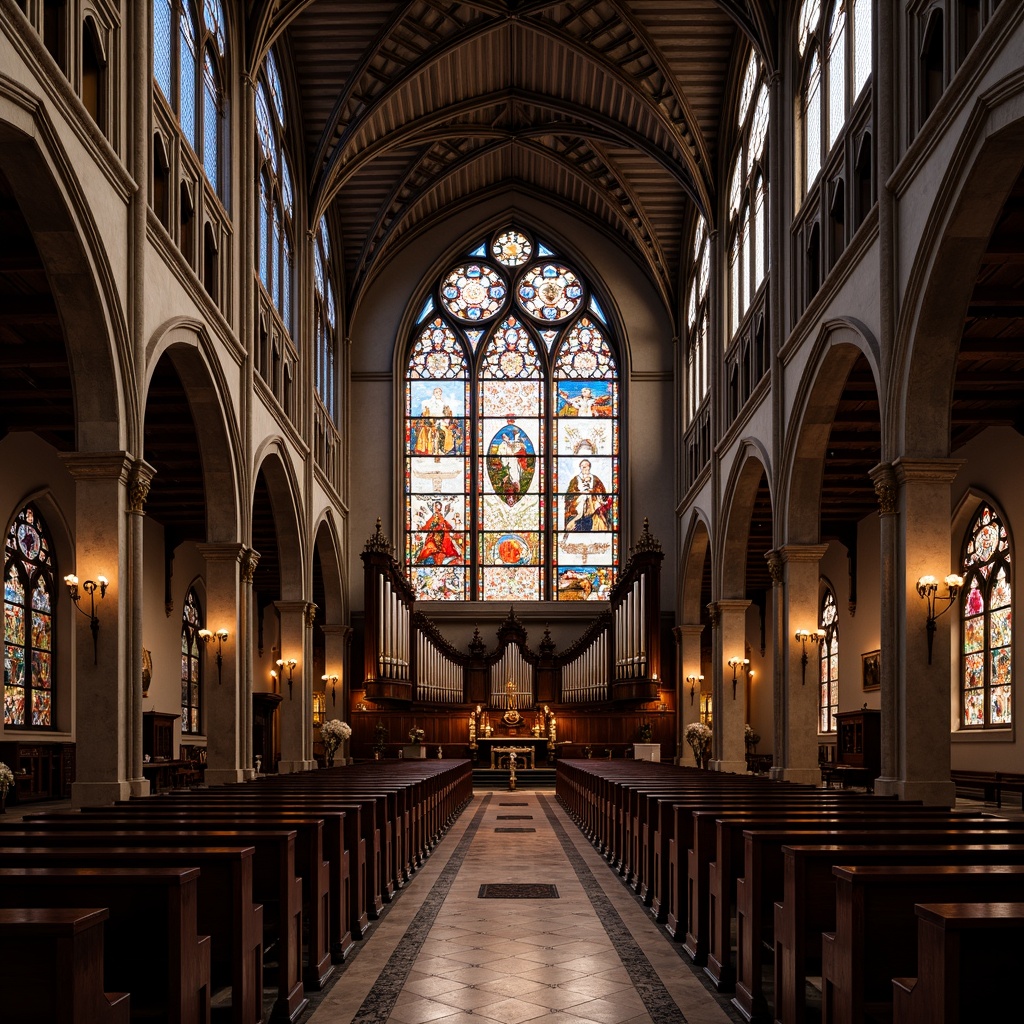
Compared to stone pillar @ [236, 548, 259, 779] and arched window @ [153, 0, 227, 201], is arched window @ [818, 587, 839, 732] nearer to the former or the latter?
stone pillar @ [236, 548, 259, 779]

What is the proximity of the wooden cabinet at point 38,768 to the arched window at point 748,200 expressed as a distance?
47.7 feet

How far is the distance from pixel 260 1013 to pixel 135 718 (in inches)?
290

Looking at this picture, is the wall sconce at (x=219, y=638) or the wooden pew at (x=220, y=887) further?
the wall sconce at (x=219, y=638)

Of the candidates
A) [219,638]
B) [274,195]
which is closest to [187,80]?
[274,195]

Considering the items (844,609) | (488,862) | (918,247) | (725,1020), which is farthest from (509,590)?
(725,1020)

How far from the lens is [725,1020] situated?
21.4ft

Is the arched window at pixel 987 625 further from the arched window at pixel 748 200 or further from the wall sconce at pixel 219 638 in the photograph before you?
the wall sconce at pixel 219 638

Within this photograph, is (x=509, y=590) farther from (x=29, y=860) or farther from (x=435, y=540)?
(x=29, y=860)

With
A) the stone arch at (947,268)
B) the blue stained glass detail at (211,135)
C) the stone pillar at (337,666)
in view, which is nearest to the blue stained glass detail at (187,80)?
the blue stained glass detail at (211,135)

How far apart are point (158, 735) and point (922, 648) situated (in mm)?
16909

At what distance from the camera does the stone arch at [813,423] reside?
1586 cm

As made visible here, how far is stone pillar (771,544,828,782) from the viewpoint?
1822cm

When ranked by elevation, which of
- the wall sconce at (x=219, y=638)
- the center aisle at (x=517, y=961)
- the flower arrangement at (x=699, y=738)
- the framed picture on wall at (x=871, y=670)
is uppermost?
the wall sconce at (x=219, y=638)

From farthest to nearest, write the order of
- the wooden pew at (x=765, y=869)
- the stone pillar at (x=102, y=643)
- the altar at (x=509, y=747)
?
the altar at (x=509, y=747), the stone pillar at (x=102, y=643), the wooden pew at (x=765, y=869)
